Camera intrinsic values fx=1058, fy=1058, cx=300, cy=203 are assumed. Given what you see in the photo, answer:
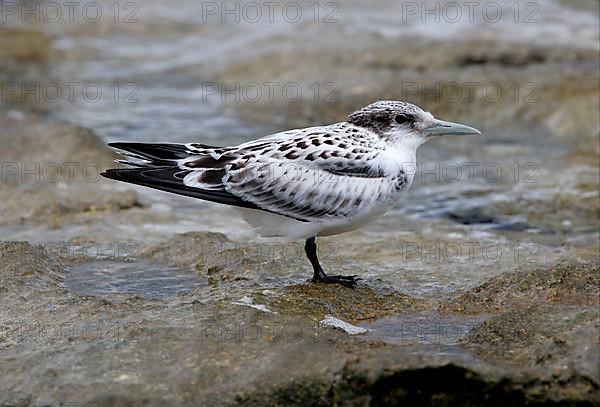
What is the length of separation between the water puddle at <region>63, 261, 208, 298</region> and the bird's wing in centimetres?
67

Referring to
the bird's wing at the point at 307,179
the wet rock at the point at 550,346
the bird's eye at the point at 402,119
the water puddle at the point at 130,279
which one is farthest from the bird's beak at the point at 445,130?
the water puddle at the point at 130,279

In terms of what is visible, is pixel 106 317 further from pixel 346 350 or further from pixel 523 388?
pixel 523 388

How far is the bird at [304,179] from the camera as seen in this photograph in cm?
588

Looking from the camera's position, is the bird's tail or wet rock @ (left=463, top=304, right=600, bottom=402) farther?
the bird's tail

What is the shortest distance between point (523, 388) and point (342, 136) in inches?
88.8

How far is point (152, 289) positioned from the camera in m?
6.18

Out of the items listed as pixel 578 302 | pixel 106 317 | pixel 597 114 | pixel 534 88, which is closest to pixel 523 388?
pixel 578 302

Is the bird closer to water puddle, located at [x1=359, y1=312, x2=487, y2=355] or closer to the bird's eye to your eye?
the bird's eye

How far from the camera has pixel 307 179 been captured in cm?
591

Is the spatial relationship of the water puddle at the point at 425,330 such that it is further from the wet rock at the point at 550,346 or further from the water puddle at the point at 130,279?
the water puddle at the point at 130,279

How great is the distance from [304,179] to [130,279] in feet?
4.30

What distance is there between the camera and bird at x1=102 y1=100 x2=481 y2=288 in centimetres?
588

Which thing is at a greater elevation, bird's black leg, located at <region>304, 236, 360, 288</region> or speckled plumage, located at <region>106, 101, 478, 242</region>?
speckled plumage, located at <region>106, 101, 478, 242</region>

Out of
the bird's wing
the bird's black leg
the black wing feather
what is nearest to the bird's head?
the bird's wing
